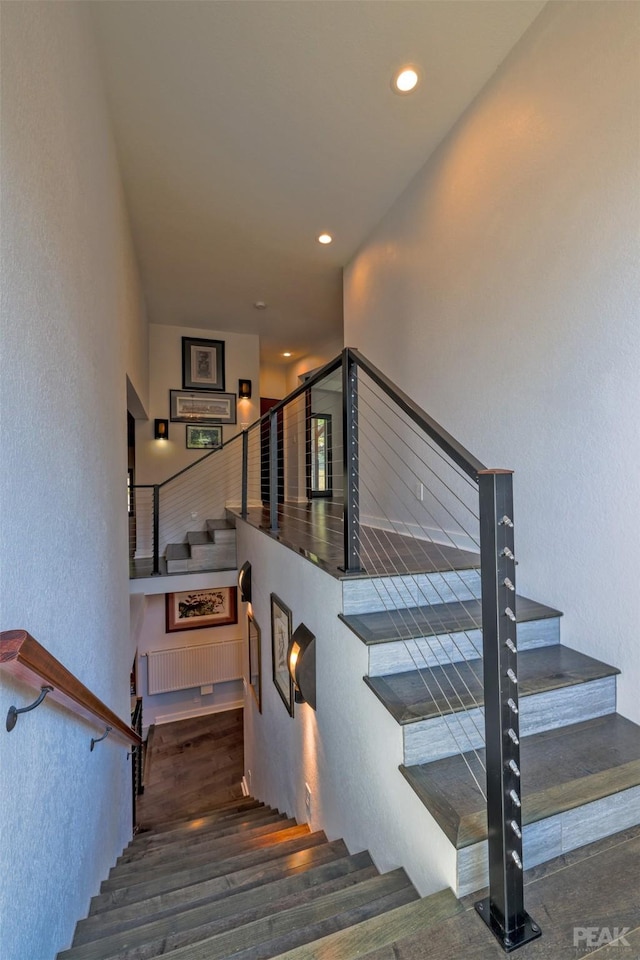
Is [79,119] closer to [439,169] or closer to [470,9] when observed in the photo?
[470,9]

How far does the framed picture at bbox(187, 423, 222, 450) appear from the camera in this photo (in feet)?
20.2

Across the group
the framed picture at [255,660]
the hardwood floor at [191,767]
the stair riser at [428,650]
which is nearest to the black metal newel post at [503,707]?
the stair riser at [428,650]

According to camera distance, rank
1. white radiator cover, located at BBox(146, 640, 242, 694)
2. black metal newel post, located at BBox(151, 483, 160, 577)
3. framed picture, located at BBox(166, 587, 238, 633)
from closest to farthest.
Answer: black metal newel post, located at BBox(151, 483, 160, 577)
white radiator cover, located at BBox(146, 640, 242, 694)
framed picture, located at BBox(166, 587, 238, 633)

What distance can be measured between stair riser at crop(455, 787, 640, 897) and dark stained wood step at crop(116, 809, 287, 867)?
1.88m

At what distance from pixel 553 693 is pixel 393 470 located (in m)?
2.20

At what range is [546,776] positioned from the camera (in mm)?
1380

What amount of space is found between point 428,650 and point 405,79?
3212 mm

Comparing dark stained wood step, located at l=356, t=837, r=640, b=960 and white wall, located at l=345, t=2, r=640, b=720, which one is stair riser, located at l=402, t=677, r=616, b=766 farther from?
dark stained wood step, located at l=356, t=837, r=640, b=960

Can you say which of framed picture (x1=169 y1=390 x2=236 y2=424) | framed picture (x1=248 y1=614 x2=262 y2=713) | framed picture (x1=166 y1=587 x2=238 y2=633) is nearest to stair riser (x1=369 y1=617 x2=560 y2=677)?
framed picture (x1=248 y1=614 x2=262 y2=713)

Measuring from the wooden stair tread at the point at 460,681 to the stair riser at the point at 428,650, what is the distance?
3cm

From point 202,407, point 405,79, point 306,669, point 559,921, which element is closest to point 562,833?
point 559,921

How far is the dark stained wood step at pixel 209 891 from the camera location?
4.82 feet

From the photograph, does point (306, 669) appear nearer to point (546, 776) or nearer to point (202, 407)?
point (546, 776)

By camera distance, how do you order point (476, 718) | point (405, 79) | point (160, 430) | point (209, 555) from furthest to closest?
1. point (160, 430)
2. point (209, 555)
3. point (405, 79)
4. point (476, 718)
